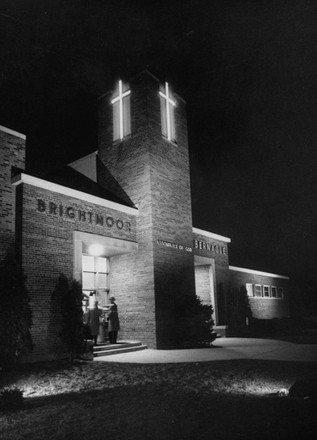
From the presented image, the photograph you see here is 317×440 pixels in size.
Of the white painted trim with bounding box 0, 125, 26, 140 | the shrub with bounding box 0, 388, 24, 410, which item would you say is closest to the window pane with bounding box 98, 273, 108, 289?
the white painted trim with bounding box 0, 125, 26, 140

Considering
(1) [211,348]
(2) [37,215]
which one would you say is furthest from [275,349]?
(2) [37,215]

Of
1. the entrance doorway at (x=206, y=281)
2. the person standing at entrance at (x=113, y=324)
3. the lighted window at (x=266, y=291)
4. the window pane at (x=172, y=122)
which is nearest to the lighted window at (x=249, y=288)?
the lighted window at (x=266, y=291)

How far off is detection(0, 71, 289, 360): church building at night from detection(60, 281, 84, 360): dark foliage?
38 centimetres

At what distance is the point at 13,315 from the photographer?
34.1 ft

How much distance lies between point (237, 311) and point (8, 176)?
1352 cm

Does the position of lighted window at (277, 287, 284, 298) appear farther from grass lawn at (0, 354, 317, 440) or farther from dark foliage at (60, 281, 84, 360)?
dark foliage at (60, 281, 84, 360)

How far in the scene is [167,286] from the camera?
50.7 feet

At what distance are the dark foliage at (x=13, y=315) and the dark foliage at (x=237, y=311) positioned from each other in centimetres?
1175

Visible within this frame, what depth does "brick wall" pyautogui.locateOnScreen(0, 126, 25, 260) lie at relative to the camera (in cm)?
1148

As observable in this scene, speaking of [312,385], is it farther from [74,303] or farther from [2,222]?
[2,222]

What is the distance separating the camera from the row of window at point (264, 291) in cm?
2645

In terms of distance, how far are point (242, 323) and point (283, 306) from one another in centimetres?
1252

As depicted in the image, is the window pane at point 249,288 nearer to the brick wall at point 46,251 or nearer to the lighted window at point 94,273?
the lighted window at point 94,273

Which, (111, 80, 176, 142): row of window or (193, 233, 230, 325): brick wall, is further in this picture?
(193, 233, 230, 325): brick wall
